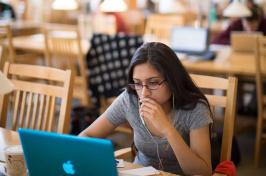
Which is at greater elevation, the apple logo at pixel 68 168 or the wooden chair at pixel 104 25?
the wooden chair at pixel 104 25

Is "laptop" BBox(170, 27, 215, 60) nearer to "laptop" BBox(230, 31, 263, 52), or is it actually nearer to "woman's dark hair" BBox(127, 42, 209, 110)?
"laptop" BBox(230, 31, 263, 52)

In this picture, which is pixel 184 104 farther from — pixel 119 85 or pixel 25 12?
pixel 25 12

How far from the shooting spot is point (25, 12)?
694 centimetres

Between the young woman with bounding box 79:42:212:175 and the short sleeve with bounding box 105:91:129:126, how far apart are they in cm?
1

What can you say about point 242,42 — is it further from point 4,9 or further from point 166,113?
point 4,9

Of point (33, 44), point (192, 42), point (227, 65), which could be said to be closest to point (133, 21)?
point (33, 44)

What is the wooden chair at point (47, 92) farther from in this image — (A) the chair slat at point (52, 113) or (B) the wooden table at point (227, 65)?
(B) the wooden table at point (227, 65)

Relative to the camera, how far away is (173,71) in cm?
139

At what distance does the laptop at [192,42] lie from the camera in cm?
319

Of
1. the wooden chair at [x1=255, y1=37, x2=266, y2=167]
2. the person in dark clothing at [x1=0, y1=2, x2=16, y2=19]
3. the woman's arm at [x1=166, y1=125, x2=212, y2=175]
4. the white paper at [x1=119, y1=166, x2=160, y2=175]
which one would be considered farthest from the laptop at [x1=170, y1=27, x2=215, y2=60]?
the person in dark clothing at [x1=0, y1=2, x2=16, y2=19]

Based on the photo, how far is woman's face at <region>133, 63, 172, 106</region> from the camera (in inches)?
55.4

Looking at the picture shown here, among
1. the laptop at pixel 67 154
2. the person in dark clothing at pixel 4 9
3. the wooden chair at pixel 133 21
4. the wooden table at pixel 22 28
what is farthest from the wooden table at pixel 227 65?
the person in dark clothing at pixel 4 9

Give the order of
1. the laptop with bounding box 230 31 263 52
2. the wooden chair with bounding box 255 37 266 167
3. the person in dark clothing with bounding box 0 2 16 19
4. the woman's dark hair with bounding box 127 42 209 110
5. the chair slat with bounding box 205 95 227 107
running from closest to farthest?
the woman's dark hair with bounding box 127 42 209 110
the chair slat with bounding box 205 95 227 107
the wooden chair with bounding box 255 37 266 167
the laptop with bounding box 230 31 263 52
the person in dark clothing with bounding box 0 2 16 19

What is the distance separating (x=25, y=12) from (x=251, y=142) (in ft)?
16.7
